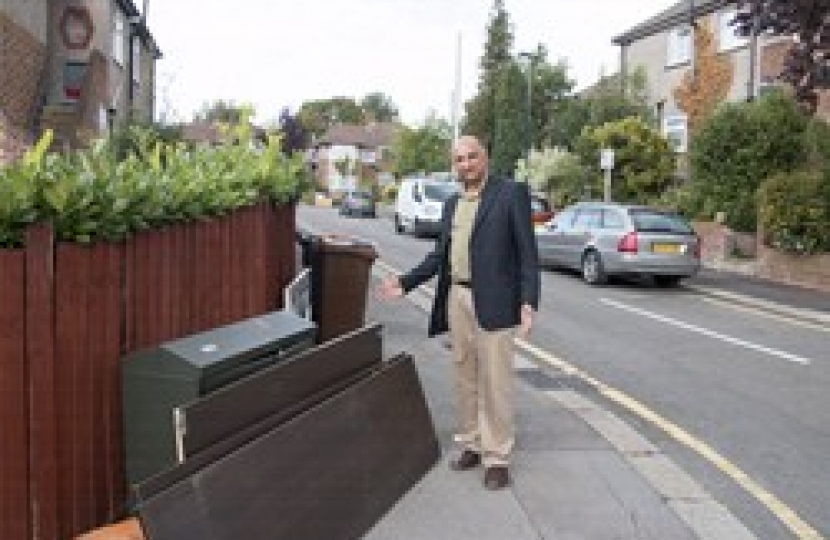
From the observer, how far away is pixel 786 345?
13312 mm

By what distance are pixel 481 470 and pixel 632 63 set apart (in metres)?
37.3

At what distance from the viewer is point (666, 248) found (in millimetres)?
19906

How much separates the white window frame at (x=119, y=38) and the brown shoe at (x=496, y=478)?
70.4 ft

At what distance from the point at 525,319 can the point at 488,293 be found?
0.25 meters

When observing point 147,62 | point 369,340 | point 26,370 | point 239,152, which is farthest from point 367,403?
point 147,62

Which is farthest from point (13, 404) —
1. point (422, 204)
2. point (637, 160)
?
point (637, 160)

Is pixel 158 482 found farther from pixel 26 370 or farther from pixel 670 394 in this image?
pixel 670 394

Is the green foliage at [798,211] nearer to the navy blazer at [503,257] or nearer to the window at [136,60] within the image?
the navy blazer at [503,257]

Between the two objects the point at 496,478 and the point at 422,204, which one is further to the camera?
the point at 422,204

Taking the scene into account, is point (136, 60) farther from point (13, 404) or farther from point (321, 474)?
point (13, 404)

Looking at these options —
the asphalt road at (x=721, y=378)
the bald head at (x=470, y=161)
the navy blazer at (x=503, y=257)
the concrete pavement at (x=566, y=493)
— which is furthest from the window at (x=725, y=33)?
the navy blazer at (x=503, y=257)

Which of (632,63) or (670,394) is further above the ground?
(632,63)

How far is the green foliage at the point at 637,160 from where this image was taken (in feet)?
107

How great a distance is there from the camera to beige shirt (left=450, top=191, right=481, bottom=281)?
6219 mm
